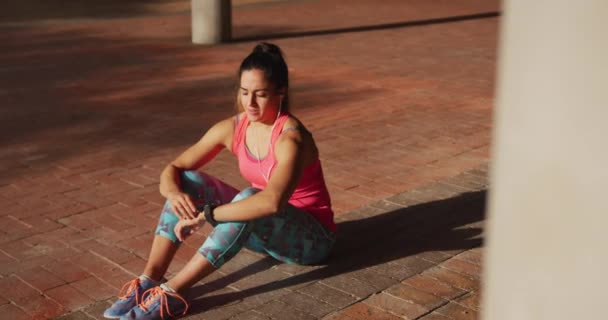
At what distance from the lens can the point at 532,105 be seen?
117 centimetres

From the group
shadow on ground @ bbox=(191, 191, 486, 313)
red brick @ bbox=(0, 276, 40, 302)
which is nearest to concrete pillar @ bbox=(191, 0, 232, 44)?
shadow on ground @ bbox=(191, 191, 486, 313)

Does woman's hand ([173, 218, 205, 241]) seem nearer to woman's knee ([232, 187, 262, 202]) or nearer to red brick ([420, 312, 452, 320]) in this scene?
woman's knee ([232, 187, 262, 202])

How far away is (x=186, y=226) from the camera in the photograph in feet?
11.9

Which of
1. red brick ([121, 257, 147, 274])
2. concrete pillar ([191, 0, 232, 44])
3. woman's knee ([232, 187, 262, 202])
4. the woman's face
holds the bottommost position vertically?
red brick ([121, 257, 147, 274])

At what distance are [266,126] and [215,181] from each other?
0.36 meters

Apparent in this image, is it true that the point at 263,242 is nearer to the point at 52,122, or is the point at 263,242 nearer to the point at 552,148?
the point at 552,148

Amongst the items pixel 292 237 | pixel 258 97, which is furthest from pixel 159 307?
pixel 258 97

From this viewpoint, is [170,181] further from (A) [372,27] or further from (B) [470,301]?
(A) [372,27]

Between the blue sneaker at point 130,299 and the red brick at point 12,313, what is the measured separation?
1.23 ft

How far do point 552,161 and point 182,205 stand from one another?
261 cm

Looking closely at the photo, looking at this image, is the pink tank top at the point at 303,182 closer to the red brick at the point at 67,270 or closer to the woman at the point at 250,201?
the woman at the point at 250,201

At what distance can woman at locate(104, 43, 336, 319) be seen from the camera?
355 centimetres

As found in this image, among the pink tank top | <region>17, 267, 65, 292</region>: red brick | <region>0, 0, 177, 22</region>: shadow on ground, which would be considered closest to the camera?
the pink tank top

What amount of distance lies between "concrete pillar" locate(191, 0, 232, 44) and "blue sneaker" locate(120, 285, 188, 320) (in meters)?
8.21
